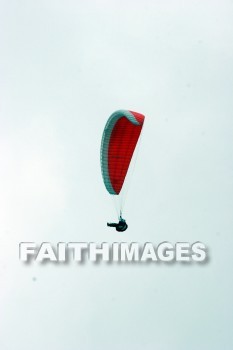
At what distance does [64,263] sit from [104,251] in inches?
137

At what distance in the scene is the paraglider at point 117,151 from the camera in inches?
2045

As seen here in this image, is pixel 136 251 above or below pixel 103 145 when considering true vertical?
below

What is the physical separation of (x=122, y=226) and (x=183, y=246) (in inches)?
208

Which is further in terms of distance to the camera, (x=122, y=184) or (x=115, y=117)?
(x=122, y=184)

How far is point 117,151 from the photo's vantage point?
52656 millimetres

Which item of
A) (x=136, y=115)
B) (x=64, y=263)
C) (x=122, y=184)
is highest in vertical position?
(x=136, y=115)

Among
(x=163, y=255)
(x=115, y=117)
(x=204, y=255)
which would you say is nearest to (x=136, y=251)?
(x=163, y=255)

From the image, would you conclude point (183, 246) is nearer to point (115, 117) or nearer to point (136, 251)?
point (136, 251)

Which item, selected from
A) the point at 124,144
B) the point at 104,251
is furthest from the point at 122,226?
the point at 124,144

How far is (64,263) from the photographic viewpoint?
53.9 meters

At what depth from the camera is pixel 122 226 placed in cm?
5234

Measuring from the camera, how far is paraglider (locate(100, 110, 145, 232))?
51.9 metres

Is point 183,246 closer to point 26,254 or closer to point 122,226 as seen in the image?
point 122,226

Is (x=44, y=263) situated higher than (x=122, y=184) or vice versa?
(x=122, y=184)
